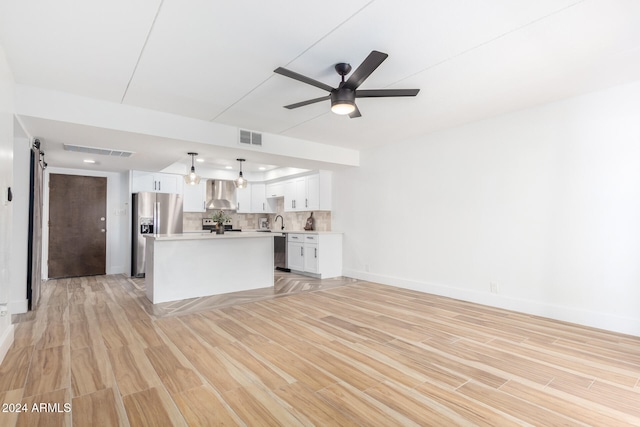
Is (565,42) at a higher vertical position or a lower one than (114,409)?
higher

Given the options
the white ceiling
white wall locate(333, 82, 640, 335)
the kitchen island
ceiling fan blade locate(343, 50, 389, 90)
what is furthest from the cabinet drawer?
ceiling fan blade locate(343, 50, 389, 90)

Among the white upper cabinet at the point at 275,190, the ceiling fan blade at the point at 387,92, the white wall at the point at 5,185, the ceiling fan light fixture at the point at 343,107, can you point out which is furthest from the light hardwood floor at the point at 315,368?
the white upper cabinet at the point at 275,190

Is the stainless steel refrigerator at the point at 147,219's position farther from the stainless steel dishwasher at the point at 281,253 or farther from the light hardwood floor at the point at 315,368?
the light hardwood floor at the point at 315,368

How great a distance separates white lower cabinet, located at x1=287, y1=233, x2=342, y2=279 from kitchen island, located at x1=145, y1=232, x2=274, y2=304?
1088 mm

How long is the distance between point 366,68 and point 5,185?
3.18 meters

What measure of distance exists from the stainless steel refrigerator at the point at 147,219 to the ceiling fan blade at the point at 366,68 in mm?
5368

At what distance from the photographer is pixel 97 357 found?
2.65 metres

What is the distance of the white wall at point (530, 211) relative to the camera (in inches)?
129

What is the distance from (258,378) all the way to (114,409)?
2.88 ft

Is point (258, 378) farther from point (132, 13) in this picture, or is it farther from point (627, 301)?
point (627, 301)

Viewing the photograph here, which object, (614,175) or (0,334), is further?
(614,175)

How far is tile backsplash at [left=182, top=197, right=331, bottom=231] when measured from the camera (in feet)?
24.2

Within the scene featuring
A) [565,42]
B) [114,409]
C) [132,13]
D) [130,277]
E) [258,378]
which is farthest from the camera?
[130,277]

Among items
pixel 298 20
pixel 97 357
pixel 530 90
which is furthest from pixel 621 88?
pixel 97 357
